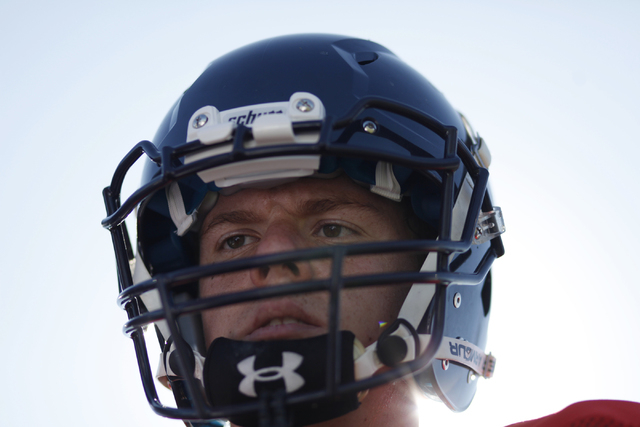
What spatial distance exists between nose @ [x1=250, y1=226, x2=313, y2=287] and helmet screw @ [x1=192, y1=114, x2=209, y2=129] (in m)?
0.40

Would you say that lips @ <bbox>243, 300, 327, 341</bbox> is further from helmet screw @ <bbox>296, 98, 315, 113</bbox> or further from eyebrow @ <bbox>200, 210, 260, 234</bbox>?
helmet screw @ <bbox>296, 98, 315, 113</bbox>

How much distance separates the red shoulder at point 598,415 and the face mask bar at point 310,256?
422 millimetres

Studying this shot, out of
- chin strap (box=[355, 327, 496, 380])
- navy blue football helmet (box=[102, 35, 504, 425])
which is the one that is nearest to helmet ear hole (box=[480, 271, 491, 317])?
navy blue football helmet (box=[102, 35, 504, 425])

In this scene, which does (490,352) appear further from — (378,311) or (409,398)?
(378,311)

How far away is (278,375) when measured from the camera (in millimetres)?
1399

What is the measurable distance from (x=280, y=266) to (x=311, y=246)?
0.58ft

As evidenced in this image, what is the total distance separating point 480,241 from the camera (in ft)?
6.15

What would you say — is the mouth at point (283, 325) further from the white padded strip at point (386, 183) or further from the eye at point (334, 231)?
the white padded strip at point (386, 183)

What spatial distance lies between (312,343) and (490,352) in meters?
0.98

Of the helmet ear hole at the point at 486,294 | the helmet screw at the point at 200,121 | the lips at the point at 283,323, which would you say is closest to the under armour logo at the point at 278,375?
the lips at the point at 283,323

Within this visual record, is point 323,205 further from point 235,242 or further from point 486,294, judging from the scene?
point 486,294

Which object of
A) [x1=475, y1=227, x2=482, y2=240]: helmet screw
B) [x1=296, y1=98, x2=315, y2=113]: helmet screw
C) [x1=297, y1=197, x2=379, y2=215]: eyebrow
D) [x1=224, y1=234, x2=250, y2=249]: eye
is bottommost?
[x1=475, y1=227, x2=482, y2=240]: helmet screw

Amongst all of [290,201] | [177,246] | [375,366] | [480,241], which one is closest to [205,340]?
[177,246]

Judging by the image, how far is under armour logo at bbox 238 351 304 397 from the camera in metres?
1.40
